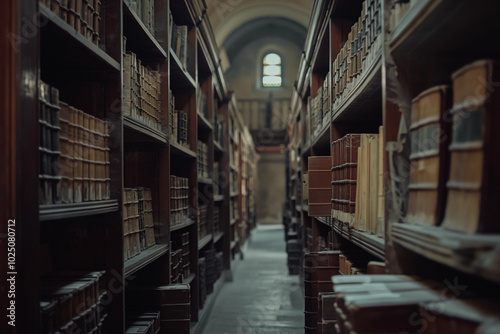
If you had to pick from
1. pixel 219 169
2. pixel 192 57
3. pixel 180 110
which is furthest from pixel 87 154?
pixel 219 169

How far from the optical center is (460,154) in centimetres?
105

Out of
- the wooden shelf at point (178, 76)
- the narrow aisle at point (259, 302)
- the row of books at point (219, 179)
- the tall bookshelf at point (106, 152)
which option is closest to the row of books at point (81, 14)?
the tall bookshelf at point (106, 152)

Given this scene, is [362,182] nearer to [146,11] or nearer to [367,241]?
[367,241]

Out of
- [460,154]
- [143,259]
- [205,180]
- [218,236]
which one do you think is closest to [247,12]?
[218,236]

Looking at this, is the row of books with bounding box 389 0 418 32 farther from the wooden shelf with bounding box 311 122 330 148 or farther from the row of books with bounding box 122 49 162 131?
the wooden shelf with bounding box 311 122 330 148

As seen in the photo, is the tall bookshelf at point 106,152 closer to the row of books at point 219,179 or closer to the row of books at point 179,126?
the row of books at point 179,126

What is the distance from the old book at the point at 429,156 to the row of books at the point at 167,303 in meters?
1.74

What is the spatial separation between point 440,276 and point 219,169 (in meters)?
5.01

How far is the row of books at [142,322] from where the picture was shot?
90.7 inches

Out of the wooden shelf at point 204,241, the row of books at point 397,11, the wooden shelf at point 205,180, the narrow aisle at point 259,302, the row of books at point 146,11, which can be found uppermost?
the row of books at point 146,11

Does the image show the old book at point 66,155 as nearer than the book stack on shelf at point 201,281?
Yes

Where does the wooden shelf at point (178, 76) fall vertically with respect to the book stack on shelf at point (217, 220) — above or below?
above

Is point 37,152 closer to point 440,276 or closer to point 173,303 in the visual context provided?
point 440,276

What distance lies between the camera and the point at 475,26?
129cm
